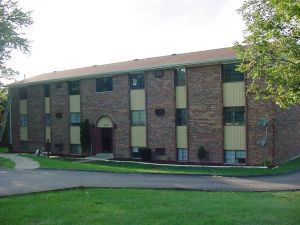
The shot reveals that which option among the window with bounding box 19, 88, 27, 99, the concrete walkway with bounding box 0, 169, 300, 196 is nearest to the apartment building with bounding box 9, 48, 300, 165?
the window with bounding box 19, 88, 27, 99

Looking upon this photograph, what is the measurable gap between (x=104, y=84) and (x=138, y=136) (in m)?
5.74

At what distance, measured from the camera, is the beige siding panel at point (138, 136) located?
3117cm

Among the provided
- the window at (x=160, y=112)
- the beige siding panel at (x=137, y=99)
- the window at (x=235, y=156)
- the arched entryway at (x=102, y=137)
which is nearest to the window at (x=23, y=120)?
the arched entryway at (x=102, y=137)

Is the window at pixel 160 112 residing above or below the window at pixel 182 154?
above

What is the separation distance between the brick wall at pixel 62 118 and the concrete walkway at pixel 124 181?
16928 mm

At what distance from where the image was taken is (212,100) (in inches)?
1072

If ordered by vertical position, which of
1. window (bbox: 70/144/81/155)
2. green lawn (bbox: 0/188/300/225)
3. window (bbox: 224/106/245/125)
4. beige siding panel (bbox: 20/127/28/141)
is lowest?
window (bbox: 70/144/81/155)

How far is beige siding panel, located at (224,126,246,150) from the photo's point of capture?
1026 inches

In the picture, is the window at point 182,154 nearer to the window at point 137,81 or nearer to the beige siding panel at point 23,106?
the window at point 137,81

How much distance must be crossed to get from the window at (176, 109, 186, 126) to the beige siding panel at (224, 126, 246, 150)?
3491mm

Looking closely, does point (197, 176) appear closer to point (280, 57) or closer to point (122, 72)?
point (280, 57)

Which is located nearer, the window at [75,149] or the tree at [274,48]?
the tree at [274,48]

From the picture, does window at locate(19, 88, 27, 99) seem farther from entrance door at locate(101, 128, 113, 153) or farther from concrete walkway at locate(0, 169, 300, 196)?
concrete walkway at locate(0, 169, 300, 196)

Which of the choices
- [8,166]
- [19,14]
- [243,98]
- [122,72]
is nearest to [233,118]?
[243,98]
